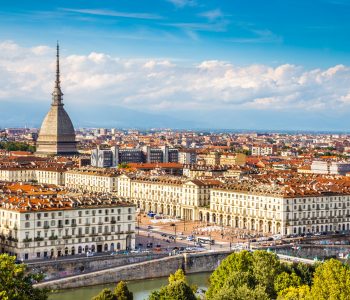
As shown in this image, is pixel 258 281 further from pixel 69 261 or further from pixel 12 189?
pixel 12 189

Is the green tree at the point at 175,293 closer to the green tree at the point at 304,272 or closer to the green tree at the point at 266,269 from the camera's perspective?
the green tree at the point at 266,269

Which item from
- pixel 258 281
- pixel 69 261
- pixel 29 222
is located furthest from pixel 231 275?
pixel 29 222

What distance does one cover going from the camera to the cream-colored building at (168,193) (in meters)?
95.5

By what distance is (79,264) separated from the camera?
59.5 metres

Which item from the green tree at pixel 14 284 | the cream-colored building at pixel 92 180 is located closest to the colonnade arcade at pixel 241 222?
the cream-colored building at pixel 92 180

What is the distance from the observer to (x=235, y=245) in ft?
236

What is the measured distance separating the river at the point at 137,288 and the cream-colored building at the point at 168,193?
31.1 metres

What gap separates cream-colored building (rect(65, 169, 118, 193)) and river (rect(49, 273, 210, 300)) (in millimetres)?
47953

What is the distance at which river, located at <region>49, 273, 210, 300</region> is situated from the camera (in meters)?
54.7

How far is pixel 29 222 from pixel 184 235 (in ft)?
71.6

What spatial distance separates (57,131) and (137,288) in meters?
102

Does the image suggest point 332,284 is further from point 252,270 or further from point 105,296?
point 105,296

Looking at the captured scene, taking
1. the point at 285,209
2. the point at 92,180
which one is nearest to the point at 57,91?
the point at 92,180

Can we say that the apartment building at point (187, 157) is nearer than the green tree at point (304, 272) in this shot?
No
